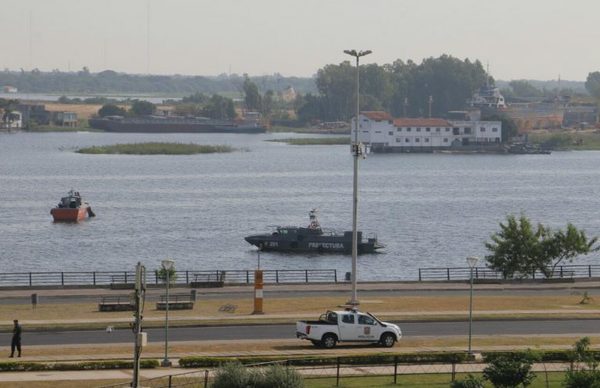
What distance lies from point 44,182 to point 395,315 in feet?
459

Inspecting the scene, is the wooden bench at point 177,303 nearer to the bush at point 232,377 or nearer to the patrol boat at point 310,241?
the bush at point 232,377

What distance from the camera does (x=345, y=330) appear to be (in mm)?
49094

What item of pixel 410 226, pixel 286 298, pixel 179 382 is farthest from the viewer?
pixel 410 226

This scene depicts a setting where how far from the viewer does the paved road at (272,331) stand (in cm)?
5084

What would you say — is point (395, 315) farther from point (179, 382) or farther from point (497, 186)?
point (497, 186)

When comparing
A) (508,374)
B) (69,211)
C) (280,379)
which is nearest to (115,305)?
(280,379)

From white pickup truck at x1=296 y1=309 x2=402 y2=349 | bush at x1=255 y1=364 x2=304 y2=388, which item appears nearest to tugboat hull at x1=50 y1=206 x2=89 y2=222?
white pickup truck at x1=296 y1=309 x2=402 y2=349

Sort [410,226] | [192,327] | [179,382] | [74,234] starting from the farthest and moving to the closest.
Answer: [410,226], [74,234], [192,327], [179,382]

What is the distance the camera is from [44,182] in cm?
19125

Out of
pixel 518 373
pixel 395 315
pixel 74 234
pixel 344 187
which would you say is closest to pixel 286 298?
pixel 395 315

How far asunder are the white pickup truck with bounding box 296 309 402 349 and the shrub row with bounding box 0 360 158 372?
22.6 ft

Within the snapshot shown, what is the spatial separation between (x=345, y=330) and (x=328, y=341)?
0.73 m

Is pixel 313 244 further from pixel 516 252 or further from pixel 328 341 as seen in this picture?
pixel 328 341

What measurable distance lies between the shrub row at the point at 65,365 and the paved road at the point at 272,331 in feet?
18.6
